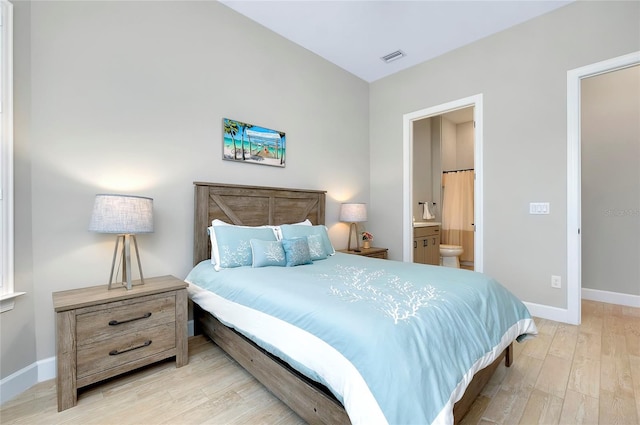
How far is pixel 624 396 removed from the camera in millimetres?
1662

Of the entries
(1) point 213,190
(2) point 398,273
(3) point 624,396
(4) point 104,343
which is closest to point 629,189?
(3) point 624,396

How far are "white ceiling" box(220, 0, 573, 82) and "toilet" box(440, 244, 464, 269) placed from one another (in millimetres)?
2912

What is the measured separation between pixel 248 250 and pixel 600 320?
→ 11.4 ft

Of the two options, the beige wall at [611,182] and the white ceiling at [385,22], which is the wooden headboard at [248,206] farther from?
the beige wall at [611,182]

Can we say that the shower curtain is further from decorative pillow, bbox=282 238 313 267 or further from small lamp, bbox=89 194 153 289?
small lamp, bbox=89 194 153 289

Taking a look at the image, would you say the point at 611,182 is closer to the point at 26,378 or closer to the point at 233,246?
the point at 233,246

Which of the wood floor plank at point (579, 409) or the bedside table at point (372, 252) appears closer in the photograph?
the wood floor plank at point (579, 409)

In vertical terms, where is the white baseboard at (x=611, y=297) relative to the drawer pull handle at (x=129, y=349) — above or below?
below

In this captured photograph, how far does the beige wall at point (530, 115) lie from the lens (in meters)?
2.68

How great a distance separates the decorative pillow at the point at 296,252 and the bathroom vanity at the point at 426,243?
88.0 inches

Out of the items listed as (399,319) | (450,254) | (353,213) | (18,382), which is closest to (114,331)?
(18,382)

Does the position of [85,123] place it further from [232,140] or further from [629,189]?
[629,189]

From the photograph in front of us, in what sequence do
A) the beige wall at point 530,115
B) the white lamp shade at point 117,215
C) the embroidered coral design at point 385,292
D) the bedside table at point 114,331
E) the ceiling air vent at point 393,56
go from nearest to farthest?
the embroidered coral design at point 385,292, the bedside table at point 114,331, the white lamp shade at point 117,215, the beige wall at point 530,115, the ceiling air vent at point 393,56

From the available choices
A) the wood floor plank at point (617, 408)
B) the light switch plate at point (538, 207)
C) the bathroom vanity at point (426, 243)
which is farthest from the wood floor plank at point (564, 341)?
the bathroom vanity at point (426, 243)
